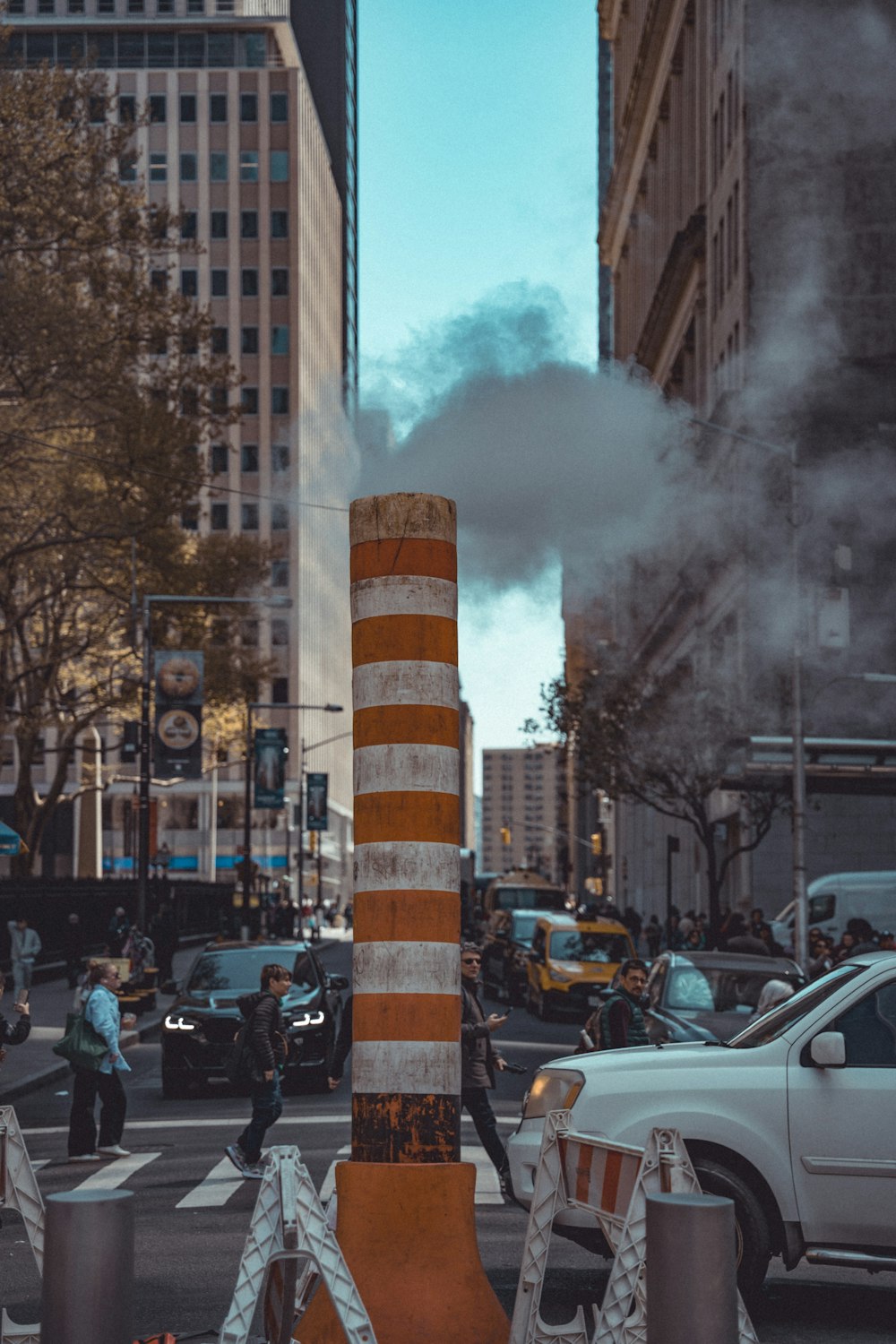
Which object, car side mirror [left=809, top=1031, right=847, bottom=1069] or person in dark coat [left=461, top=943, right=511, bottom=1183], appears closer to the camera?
car side mirror [left=809, top=1031, right=847, bottom=1069]

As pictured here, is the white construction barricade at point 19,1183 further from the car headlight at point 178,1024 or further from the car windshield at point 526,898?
the car windshield at point 526,898

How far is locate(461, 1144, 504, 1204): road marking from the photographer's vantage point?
11797 mm

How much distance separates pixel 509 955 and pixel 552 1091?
25049 mm

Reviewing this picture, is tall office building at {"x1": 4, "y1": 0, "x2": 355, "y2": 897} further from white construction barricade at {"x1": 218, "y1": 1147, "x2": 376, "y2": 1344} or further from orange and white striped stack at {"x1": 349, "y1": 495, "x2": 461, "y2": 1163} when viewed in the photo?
white construction barricade at {"x1": 218, "y1": 1147, "x2": 376, "y2": 1344}

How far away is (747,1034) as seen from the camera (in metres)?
9.16

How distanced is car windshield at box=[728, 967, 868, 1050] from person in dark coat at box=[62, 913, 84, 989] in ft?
95.5

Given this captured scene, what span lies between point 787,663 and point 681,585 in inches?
368

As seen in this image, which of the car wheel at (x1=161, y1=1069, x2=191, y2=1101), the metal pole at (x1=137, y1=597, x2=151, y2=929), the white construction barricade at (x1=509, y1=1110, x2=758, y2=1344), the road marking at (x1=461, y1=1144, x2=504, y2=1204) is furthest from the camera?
the metal pole at (x1=137, y1=597, x2=151, y2=929)

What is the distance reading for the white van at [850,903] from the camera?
33.2 metres

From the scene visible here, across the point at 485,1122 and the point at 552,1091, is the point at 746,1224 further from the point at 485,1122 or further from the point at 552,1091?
the point at 485,1122

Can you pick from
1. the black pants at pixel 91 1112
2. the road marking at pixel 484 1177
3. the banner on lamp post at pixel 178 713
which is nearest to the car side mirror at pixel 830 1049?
the road marking at pixel 484 1177

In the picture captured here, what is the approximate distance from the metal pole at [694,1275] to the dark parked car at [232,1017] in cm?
1308

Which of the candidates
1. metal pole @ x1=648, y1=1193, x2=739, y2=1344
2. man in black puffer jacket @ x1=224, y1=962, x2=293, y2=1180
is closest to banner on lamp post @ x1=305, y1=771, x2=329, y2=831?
man in black puffer jacket @ x1=224, y1=962, x2=293, y2=1180

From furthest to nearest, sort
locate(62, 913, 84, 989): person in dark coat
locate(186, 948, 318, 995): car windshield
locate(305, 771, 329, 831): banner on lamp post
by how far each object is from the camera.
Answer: locate(305, 771, 329, 831): banner on lamp post
locate(62, 913, 84, 989): person in dark coat
locate(186, 948, 318, 995): car windshield
